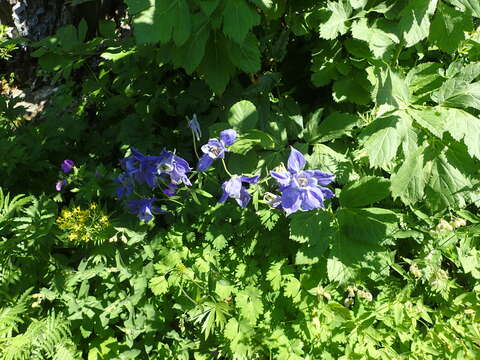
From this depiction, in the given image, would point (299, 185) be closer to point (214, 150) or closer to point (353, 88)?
point (214, 150)

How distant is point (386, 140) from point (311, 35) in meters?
0.98

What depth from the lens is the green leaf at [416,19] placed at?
4.85 ft

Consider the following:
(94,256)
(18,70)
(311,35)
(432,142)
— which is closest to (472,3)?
(432,142)

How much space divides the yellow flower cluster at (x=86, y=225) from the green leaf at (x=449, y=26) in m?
1.72

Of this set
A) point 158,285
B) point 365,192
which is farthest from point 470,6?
point 158,285

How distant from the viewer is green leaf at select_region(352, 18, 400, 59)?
5.26ft

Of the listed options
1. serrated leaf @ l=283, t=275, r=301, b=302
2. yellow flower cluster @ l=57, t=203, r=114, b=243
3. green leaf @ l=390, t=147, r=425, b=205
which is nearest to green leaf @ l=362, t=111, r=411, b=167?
green leaf @ l=390, t=147, r=425, b=205

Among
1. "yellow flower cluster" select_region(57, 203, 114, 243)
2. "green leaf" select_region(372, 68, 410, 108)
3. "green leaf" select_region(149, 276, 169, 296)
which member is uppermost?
"green leaf" select_region(372, 68, 410, 108)

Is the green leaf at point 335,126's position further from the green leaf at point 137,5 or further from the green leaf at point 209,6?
the green leaf at point 137,5

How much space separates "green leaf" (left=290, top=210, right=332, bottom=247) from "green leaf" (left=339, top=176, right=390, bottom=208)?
0.38 ft

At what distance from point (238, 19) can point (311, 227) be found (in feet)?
2.91

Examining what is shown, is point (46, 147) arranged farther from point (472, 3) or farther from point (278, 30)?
point (472, 3)

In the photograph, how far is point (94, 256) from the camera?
2.04 meters

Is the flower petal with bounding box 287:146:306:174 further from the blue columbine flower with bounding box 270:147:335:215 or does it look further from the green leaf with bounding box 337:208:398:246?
the green leaf with bounding box 337:208:398:246
